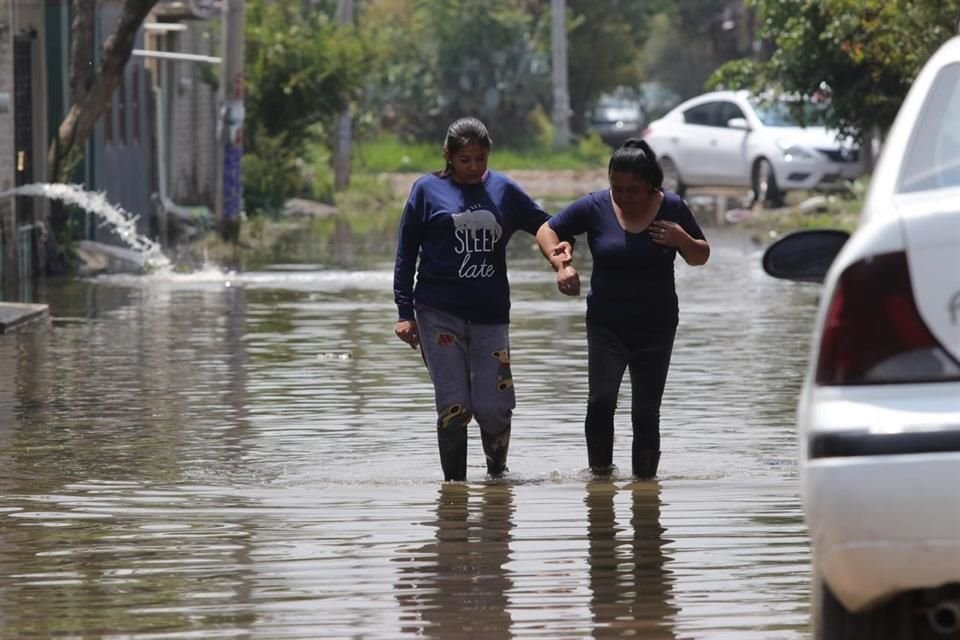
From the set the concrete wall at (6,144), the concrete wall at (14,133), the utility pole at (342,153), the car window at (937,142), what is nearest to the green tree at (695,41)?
the utility pole at (342,153)

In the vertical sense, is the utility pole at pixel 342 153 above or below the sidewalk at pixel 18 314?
below

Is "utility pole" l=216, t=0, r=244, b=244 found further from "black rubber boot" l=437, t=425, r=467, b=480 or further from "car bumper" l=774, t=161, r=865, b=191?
"black rubber boot" l=437, t=425, r=467, b=480

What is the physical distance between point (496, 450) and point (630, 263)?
1032 millimetres

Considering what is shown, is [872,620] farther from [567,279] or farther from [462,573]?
[567,279]

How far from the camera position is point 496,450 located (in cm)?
977

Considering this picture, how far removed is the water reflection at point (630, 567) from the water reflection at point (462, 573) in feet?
0.92

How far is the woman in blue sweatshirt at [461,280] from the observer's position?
31.1 ft

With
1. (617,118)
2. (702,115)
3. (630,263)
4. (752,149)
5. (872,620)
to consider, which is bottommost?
(617,118)

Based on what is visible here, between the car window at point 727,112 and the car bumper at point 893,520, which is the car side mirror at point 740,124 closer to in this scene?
the car window at point 727,112

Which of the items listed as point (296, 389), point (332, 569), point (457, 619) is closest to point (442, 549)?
point (332, 569)

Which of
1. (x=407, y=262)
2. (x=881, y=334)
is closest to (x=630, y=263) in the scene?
(x=407, y=262)

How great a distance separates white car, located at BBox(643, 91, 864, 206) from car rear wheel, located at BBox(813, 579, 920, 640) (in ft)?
84.2

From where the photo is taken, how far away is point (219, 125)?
93.7ft

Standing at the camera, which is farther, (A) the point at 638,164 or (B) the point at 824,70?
(B) the point at 824,70
